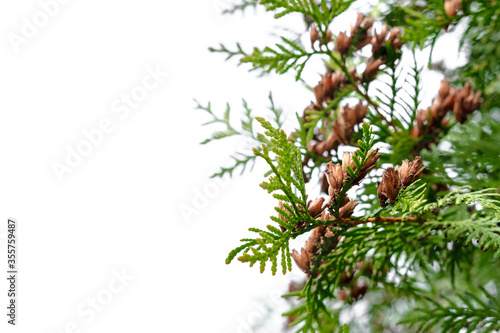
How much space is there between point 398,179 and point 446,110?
840 mm

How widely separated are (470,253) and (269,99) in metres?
1.10

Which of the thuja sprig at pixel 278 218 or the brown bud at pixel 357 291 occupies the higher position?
the thuja sprig at pixel 278 218

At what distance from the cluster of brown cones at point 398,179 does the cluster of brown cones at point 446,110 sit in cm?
73

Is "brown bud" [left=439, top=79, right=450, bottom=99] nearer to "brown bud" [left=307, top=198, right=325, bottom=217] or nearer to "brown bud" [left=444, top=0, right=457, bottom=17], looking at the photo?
"brown bud" [left=444, top=0, right=457, bottom=17]

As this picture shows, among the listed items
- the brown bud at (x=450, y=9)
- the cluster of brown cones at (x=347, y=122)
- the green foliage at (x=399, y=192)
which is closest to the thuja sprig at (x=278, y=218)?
the green foliage at (x=399, y=192)

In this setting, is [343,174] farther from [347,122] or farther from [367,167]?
[347,122]

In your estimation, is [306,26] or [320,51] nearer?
[320,51]

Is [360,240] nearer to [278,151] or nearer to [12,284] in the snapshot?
[278,151]

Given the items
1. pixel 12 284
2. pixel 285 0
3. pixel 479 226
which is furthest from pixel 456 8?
pixel 12 284

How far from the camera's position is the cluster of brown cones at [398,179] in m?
1.01

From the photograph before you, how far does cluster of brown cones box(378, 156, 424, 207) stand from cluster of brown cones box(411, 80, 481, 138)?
0.73 metres

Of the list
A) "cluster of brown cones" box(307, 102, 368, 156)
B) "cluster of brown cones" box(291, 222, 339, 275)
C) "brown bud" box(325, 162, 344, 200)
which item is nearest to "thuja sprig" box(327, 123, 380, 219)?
"brown bud" box(325, 162, 344, 200)

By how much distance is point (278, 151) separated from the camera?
96cm

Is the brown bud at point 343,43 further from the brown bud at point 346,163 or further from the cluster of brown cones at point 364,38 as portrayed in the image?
A: the brown bud at point 346,163
